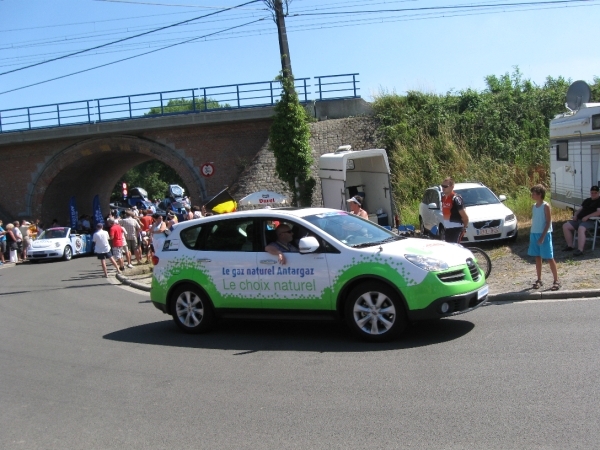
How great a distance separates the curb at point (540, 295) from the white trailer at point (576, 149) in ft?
16.9

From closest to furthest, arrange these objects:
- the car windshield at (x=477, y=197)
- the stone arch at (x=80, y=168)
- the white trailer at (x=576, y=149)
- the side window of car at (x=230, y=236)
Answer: the side window of car at (x=230, y=236) → the white trailer at (x=576, y=149) → the car windshield at (x=477, y=197) → the stone arch at (x=80, y=168)

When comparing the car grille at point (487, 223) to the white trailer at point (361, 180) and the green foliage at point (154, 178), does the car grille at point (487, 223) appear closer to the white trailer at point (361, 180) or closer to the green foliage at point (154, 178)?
the white trailer at point (361, 180)

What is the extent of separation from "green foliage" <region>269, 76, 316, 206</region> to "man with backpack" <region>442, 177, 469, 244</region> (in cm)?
1568

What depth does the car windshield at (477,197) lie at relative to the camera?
1742 centimetres

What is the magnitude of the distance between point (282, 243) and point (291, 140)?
17.8 meters

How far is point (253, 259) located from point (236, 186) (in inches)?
869

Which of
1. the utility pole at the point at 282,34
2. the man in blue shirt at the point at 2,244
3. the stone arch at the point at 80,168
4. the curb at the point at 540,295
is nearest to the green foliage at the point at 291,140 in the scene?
the utility pole at the point at 282,34

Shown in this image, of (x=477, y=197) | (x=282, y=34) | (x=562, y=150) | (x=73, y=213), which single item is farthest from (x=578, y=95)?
(x=73, y=213)

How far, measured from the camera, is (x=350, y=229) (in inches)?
362

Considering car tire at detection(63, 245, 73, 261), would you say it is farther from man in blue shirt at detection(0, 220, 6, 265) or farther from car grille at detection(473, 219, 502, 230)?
car grille at detection(473, 219, 502, 230)

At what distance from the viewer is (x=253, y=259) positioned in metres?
9.19

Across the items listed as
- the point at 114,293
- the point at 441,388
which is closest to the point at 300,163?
the point at 114,293

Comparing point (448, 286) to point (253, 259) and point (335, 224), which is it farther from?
point (253, 259)

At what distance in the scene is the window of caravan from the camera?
1606 cm
